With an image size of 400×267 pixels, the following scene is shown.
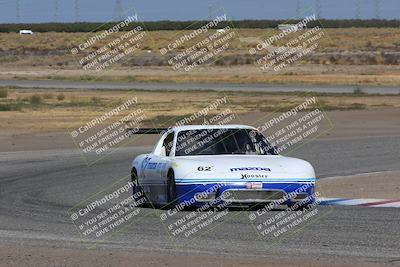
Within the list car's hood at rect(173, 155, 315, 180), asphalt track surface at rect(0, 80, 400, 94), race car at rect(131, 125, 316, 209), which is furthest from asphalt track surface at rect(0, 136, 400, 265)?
asphalt track surface at rect(0, 80, 400, 94)

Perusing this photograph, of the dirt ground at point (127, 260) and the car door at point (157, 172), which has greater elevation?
the dirt ground at point (127, 260)

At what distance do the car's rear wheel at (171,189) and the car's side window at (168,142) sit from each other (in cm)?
100

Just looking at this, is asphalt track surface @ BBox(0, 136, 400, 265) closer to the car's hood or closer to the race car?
the race car

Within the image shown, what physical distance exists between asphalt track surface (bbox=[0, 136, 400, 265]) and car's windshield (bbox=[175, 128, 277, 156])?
1112mm

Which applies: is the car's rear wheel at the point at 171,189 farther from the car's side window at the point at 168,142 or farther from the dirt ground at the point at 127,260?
the dirt ground at the point at 127,260

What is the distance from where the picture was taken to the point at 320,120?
40.8 meters

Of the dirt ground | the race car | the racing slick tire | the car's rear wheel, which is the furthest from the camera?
the racing slick tire

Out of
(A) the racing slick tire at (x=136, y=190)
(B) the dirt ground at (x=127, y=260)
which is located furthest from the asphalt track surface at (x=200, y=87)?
(B) the dirt ground at (x=127, y=260)

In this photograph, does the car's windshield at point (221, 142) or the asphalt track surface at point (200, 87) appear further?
the asphalt track surface at point (200, 87)

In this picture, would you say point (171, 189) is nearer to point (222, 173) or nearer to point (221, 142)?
point (222, 173)

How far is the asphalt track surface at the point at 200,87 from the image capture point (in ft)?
196

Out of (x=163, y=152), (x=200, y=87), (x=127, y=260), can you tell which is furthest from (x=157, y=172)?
(x=200, y=87)

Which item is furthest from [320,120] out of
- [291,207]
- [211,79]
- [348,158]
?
[211,79]

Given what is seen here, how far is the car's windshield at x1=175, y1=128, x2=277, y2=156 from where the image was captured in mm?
17875
